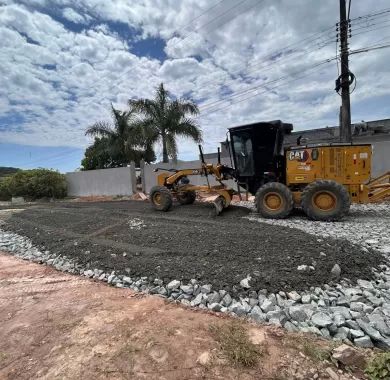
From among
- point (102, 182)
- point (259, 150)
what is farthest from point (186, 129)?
point (259, 150)

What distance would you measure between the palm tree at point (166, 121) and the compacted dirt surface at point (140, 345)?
17158 millimetres

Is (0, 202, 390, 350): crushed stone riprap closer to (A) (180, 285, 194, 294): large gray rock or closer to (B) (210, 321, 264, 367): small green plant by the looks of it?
(A) (180, 285, 194, 294): large gray rock

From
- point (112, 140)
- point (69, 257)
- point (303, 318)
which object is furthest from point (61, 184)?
point (303, 318)

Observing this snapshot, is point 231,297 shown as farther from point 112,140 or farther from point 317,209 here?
point 112,140

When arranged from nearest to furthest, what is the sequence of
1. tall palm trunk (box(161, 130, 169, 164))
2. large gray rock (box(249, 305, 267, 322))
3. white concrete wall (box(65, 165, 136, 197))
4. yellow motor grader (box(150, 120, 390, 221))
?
large gray rock (box(249, 305, 267, 322)) < yellow motor grader (box(150, 120, 390, 221)) < white concrete wall (box(65, 165, 136, 197)) < tall palm trunk (box(161, 130, 169, 164))

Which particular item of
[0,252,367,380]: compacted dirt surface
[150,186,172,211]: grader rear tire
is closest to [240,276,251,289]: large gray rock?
[0,252,367,380]: compacted dirt surface

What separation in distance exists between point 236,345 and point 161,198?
8219mm

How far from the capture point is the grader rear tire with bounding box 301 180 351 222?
25.9 ft

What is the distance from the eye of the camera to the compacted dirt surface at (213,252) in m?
4.30

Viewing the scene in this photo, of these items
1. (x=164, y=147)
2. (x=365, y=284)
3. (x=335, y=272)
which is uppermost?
(x=164, y=147)

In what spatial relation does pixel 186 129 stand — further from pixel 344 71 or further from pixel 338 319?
pixel 338 319

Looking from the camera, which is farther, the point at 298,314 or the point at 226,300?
the point at 226,300

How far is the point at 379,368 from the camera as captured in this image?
8.13ft

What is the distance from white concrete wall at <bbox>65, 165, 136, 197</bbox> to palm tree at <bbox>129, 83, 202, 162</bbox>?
272 cm
